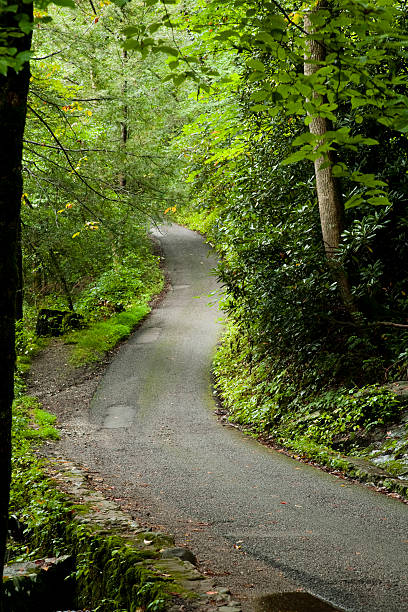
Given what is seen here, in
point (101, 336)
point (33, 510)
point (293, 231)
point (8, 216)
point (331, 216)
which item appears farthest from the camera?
point (101, 336)

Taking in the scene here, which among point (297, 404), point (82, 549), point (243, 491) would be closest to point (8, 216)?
point (82, 549)

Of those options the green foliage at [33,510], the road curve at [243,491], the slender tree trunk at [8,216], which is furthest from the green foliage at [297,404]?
the slender tree trunk at [8,216]

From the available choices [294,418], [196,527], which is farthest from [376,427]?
[196,527]

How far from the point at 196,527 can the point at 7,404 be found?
120 inches

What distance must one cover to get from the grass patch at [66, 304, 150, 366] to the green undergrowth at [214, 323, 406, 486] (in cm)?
424

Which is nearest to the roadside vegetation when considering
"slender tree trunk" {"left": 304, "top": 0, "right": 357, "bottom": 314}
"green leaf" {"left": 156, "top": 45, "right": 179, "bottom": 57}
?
"slender tree trunk" {"left": 304, "top": 0, "right": 357, "bottom": 314}

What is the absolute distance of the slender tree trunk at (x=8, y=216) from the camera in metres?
2.74

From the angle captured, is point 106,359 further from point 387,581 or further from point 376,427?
point 387,581

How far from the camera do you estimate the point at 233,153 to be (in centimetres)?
1135

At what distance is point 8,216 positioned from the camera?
2.80 m

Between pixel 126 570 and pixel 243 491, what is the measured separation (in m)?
2.95

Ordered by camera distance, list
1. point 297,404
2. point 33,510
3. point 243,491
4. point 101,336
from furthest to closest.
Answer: point 101,336 → point 297,404 → point 243,491 → point 33,510

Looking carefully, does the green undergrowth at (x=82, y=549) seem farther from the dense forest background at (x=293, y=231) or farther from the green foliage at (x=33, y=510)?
the dense forest background at (x=293, y=231)

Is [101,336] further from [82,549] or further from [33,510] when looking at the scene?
[82,549]
